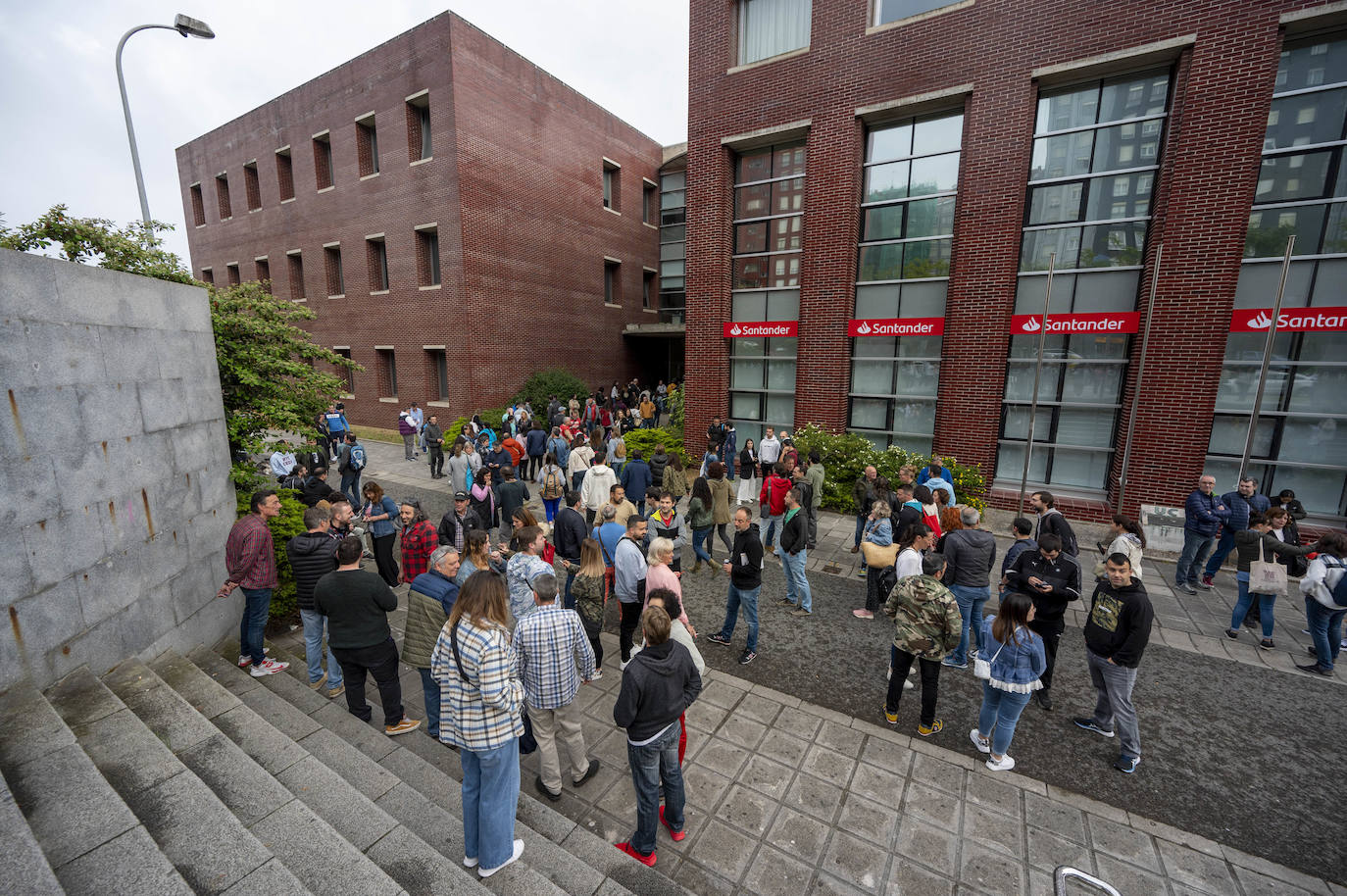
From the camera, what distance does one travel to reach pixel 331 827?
3.18 meters

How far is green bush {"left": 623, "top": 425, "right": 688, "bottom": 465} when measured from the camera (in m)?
16.3

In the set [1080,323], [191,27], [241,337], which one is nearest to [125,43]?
[191,27]

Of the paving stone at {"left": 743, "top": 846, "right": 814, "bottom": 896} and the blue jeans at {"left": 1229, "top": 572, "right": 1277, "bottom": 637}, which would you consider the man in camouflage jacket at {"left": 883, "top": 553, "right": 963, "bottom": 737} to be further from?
the blue jeans at {"left": 1229, "top": 572, "right": 1277, "bottom": 637}

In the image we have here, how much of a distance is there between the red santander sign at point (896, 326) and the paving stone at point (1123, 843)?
34.0 feet

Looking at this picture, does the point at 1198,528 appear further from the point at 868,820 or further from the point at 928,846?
the point at 868,820

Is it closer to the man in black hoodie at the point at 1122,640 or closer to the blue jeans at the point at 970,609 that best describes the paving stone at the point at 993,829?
the man in black hoodie at the point at 1122,640

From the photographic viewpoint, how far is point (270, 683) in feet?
18.3

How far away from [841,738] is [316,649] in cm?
527

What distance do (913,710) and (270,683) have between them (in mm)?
6537

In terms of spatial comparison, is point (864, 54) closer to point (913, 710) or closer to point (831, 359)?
point (831, 359)

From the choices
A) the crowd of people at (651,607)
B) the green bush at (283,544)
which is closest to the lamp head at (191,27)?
the crowd of people at (651,607)

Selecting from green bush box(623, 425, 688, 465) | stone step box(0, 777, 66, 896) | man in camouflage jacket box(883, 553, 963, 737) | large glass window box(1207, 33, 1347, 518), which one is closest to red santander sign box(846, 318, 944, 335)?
large glass window box(1207, 33, 1347, 518)

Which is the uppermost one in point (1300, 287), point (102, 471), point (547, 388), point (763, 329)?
point (1300, 287)

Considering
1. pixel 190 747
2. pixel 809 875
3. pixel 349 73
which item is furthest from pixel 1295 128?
pixel 349 73
